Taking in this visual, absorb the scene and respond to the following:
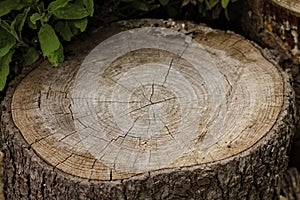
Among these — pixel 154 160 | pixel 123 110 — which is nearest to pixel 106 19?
pixel 123 110

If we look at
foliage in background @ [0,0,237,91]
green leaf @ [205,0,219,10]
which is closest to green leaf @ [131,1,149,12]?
foliage in background @ [0,0,237,91]

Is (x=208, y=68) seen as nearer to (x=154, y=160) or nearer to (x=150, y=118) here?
(x=150, y=118)

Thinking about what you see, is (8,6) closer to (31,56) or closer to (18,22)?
(18,22)

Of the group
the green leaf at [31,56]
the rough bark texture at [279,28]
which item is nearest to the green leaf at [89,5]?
the green leaf at [31,56]

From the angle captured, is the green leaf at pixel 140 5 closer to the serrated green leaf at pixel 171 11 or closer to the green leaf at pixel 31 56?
the serrated green leaf at pixel 171 11

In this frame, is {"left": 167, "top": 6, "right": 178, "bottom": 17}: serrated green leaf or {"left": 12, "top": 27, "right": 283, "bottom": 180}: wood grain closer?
{"left": 12, "top": 27, "right": 283, "bottom": 180}: wood grain

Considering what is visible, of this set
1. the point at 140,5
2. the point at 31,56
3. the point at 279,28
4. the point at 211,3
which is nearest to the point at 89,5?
the point at 31,56

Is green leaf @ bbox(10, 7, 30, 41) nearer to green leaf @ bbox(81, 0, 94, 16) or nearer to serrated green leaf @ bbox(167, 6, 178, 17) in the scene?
green leaf @ bbox(81, 0, 94, 16)
